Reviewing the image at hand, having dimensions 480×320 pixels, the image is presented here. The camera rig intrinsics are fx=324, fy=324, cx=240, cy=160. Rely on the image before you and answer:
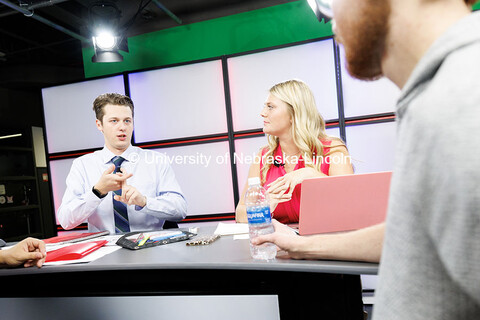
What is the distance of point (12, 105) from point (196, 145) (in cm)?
535

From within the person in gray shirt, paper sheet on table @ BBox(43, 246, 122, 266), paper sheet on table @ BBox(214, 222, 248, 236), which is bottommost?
paper sheet on table @ BBox(214, 222, 248, 236)

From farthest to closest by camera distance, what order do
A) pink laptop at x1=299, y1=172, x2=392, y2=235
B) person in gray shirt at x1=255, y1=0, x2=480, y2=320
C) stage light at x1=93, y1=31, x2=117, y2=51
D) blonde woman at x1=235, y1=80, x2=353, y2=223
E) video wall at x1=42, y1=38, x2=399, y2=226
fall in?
1. stage light at x1=93, y1=31, x2=117, y2=51
2. video wall at x1=42, y1=38, x2=399, y2=226
3. blonde woman at x1=235, y1=80, x2=353, y2=223
4. pink laptop at x1=299, y1=172, x2=392, y2=235
5. person in gray shirt at x1=255, y1=0, x2=480, y2=320

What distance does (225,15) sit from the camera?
4.14 meters

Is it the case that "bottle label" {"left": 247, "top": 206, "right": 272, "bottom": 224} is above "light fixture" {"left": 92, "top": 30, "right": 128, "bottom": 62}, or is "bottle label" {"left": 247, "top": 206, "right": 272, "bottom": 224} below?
below

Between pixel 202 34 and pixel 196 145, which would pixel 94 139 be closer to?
pixel 196 145

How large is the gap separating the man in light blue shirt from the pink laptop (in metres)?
1.21

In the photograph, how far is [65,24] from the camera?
4.91 metres

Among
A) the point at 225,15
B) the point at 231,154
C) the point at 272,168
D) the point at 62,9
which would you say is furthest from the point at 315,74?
the point at 62,9

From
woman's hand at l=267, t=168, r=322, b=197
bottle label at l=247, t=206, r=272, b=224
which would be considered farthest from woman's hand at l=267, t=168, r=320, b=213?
bottle label at l=247, t=206, r=272, b=224

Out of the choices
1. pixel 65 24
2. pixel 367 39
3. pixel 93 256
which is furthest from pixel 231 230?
pixel 65 24

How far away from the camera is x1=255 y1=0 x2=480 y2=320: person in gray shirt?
11.2 inches

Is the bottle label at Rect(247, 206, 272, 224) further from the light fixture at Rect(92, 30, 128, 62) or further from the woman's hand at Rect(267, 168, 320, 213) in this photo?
the light fixture at Rect(92, 30, 128, 62)

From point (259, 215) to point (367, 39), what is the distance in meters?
0.73

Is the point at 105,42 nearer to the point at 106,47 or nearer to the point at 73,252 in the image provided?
the point at 106,47
